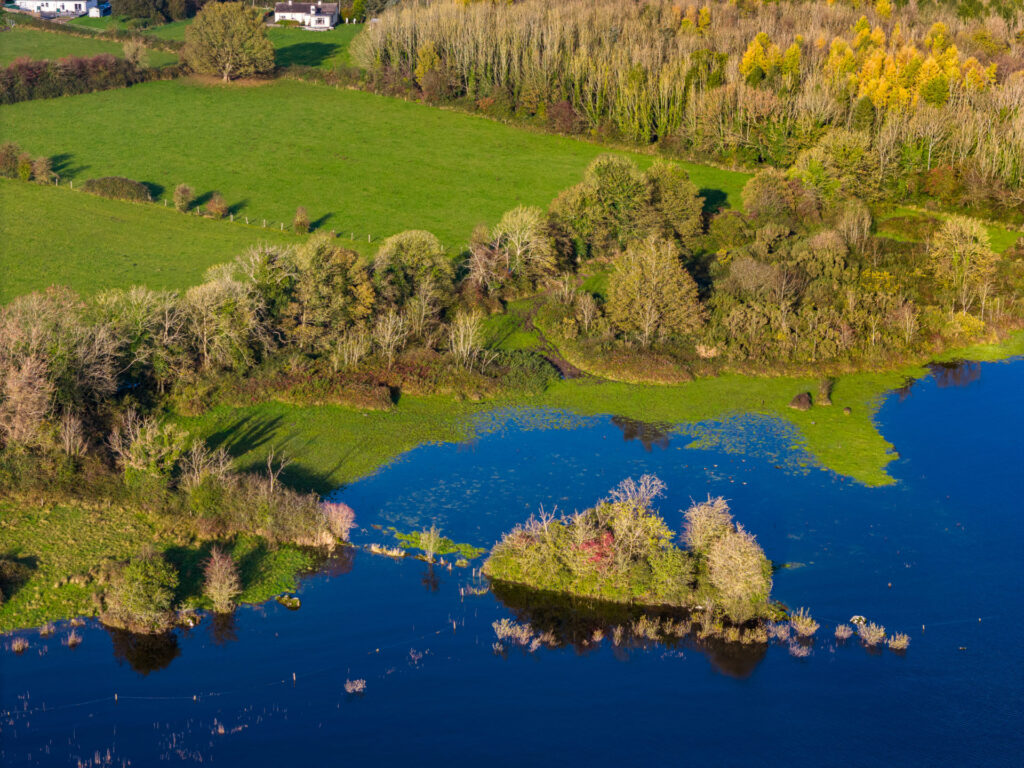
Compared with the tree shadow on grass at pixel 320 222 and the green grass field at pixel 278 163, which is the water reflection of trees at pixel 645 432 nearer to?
the green grass field at pixel 278 163

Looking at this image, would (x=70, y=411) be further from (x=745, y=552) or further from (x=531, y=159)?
(x=531, y=159)

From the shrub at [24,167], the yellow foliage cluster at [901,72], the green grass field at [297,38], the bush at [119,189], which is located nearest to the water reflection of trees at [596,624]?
the bush at [119,189]

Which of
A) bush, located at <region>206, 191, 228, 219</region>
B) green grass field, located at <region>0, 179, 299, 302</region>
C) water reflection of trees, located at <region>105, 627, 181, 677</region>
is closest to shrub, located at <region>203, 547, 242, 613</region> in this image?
water reflection of trees, located at <region>105, 627, 181, 677</region>

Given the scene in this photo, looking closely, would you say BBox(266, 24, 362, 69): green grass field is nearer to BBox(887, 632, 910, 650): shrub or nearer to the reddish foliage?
the reddish foliage

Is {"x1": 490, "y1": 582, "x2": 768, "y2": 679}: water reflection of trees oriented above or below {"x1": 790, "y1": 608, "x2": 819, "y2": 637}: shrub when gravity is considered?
below

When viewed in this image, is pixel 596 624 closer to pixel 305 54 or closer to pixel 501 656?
pixel 501 656

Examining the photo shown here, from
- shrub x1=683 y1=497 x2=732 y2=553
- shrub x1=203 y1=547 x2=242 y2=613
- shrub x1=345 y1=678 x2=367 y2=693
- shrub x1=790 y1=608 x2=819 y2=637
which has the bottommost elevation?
shrub x1=345 y1=678 x2=367 y2=693
